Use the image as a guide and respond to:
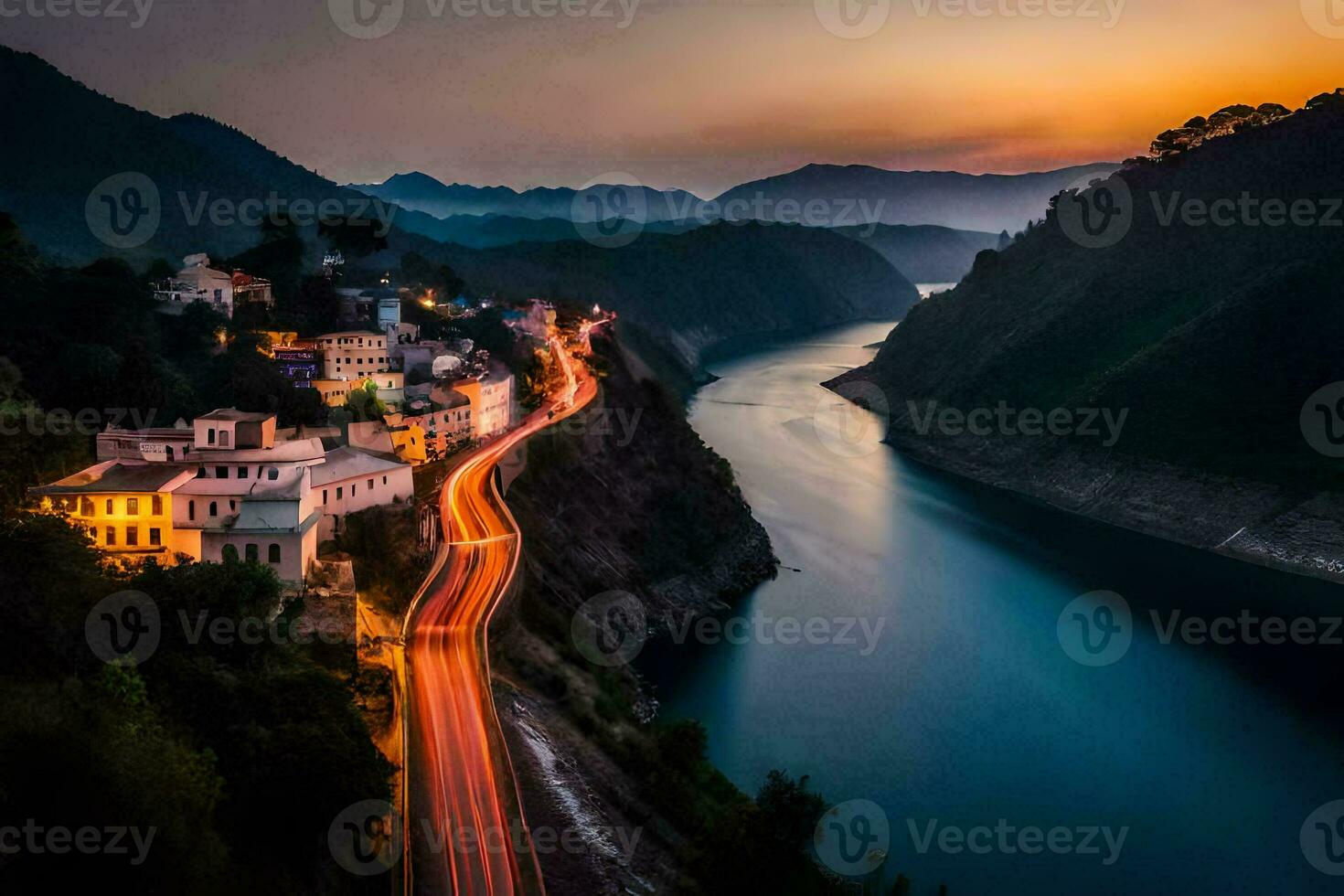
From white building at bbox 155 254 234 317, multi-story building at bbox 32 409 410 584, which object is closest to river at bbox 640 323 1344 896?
multi-story building at bbox 32 409 410 584

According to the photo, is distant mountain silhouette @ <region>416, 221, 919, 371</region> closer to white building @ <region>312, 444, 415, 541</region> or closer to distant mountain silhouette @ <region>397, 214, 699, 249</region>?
distant mountain silhouette @ <region>397, 214, 699, 249</region>

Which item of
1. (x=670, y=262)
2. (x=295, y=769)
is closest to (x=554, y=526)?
(x=295, y=769)

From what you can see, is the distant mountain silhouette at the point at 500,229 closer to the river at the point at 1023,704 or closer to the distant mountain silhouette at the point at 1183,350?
the distant mountain silhouette at the point at 1183,350

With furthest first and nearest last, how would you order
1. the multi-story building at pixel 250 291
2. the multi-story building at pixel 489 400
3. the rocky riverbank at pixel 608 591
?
the multi-story building at pixel 250 291 → the multi-story building at pixel 489 400 → the rocky riverbank at pixel 608 591

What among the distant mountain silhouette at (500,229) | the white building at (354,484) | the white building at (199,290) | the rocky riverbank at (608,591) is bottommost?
the rocky riverbank at (608,591)

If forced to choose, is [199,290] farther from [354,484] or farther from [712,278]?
[712,278]

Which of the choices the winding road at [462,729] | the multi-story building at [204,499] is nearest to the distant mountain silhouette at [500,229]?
the winding road at [462,729]
